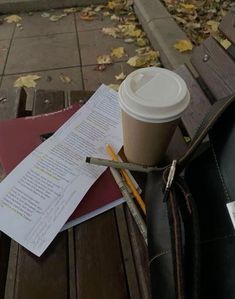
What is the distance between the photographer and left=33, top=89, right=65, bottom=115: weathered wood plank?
1.34m

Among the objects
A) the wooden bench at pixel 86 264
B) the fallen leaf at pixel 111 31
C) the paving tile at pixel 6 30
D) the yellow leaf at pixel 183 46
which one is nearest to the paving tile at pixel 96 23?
the fallen leaf at pixel 111 31

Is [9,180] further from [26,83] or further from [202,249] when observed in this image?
[26,83]

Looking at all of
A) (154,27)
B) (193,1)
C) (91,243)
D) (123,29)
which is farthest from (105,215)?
(193,1)

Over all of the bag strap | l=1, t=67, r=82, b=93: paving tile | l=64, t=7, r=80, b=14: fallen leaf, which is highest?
the bag strap

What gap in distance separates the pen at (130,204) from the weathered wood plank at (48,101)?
0.47m

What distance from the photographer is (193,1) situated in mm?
3570

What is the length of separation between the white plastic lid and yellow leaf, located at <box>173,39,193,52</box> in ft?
6.18

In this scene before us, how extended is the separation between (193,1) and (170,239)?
11.4 ft

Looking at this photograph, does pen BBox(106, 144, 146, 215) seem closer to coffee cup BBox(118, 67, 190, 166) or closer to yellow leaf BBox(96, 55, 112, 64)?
coffee cup BBox(118, 67, 190, 166)

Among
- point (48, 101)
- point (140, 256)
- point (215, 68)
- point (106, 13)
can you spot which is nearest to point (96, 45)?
point (106, 13)

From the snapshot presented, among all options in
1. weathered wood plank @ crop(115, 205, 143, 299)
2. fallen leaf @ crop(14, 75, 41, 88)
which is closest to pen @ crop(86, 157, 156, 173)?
weathered wood plank @ crop(115, 205, 143, 299)

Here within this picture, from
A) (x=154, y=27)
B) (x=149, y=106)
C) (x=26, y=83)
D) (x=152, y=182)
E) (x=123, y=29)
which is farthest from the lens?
(x=123, y=29)

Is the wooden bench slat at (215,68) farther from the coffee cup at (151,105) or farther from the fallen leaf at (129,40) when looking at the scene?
the fallen leaf at (129,40)

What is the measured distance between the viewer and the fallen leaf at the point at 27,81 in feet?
9.04
